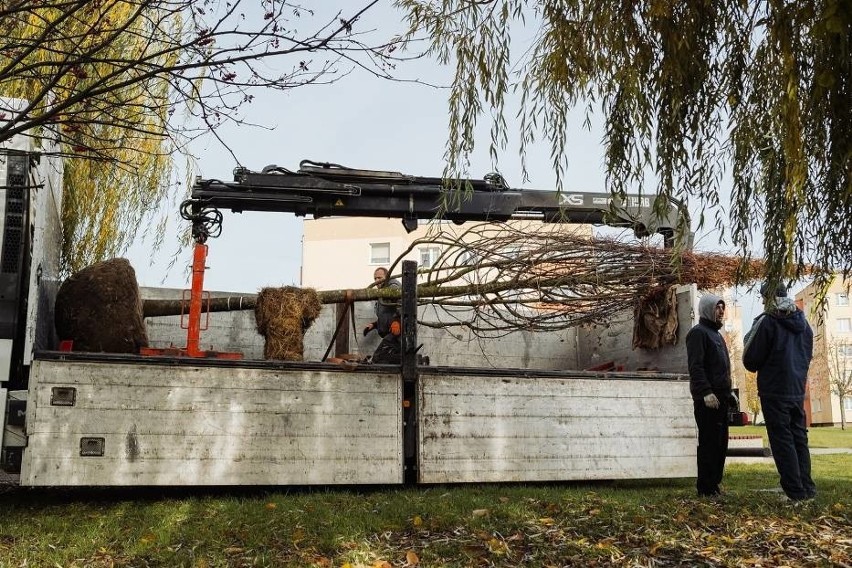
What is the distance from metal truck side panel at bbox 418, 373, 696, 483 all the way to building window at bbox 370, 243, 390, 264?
3009 centimetres

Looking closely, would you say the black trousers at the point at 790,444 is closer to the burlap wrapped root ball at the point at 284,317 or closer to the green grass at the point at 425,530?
the green grass at the point at 425,530

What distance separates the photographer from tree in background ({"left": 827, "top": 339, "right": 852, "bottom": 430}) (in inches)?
1705

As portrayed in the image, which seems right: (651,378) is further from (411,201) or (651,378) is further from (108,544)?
(108,544)

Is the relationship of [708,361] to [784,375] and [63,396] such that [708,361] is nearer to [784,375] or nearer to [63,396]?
[784,375]

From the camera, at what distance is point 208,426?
6441mm

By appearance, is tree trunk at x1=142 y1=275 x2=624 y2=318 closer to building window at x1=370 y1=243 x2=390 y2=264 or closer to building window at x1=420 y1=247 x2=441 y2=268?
building window at x1=420 y1=247 x2=441 y2=268

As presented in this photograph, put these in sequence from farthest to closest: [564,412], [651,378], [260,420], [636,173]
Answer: [651,378] < [564,412] < [260,420] < [636,173]

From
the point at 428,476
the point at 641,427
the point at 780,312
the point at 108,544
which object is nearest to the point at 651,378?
the point at 641,427

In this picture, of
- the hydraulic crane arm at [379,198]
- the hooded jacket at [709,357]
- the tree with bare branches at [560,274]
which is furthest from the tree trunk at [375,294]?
the hooded jacket at [709,357]

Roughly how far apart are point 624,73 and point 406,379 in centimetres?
335

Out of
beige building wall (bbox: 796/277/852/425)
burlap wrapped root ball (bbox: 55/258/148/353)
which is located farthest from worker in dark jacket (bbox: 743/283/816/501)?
beige building wall (bbox: 796/277/852/425)

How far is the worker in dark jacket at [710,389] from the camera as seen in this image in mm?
7082

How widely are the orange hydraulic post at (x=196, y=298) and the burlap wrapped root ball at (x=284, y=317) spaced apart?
882mm

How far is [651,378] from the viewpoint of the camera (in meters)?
8.05
